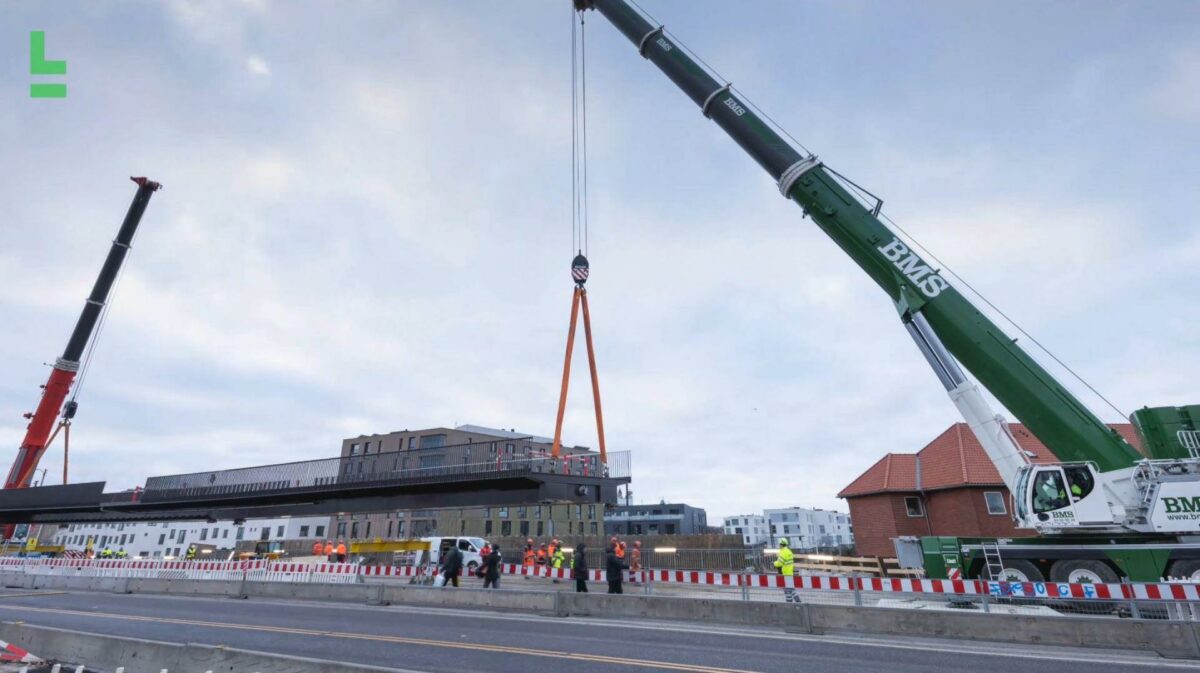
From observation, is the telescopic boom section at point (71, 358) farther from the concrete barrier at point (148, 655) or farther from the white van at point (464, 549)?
the concrete barrier at point (148, 655)

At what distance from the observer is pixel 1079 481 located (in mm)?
13648

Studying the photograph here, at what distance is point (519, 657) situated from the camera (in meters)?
9.43

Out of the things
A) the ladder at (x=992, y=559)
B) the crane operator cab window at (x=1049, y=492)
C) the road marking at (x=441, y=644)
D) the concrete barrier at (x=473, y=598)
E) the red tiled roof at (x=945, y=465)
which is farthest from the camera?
the red tiled roof at (x=945, y=465)

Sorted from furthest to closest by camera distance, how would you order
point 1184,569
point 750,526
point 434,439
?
point 750,526
point 434,439
point 1184,569

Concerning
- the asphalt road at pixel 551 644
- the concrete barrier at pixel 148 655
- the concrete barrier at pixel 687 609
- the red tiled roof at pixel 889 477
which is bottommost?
the asphalt road at pixel 551 644

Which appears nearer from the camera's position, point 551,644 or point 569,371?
point 551,644

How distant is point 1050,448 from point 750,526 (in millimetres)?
117336

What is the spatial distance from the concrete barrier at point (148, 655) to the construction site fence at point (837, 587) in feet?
37.7

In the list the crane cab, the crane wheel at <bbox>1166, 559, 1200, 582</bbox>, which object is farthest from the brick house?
the crane cab

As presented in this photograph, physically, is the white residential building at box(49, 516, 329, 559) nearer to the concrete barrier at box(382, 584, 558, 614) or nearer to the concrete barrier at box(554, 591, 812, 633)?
the concrete barrier at box(382, 584, 558, 614)

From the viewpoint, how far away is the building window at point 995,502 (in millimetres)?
→ 29758

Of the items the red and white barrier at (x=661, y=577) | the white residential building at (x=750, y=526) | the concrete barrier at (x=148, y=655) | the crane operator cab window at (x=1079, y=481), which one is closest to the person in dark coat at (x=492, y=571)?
the red and white barrier at (x=661, y=577)

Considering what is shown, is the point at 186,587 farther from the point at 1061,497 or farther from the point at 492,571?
the point at 1061,497

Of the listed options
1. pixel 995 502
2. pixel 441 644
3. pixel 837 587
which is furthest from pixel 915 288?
pixel 995 502
